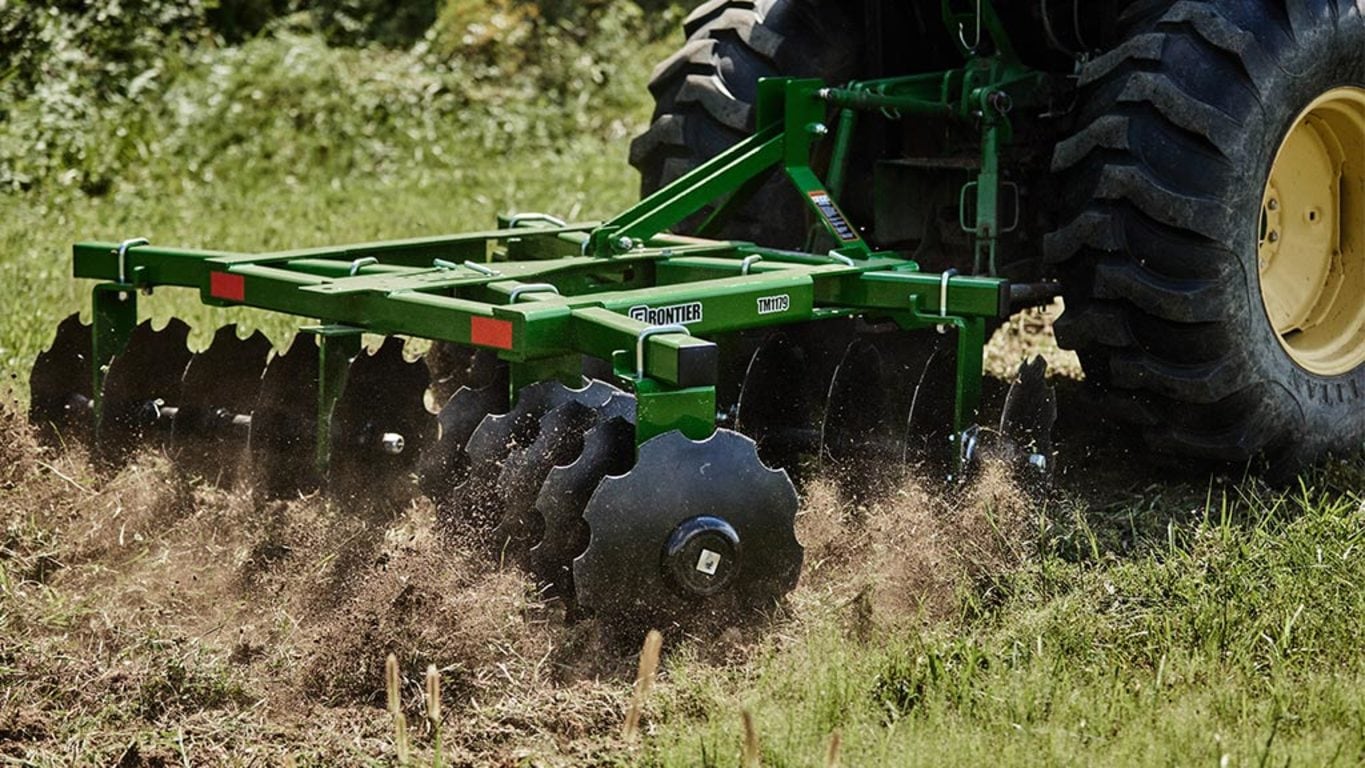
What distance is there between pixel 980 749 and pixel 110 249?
2.85 metres

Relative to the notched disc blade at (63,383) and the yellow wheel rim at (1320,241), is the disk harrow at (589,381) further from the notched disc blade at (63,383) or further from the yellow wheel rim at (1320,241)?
the yellow wheel rim at (1320,241)

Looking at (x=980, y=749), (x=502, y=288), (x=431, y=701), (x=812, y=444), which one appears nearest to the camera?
(x=431, y=701)

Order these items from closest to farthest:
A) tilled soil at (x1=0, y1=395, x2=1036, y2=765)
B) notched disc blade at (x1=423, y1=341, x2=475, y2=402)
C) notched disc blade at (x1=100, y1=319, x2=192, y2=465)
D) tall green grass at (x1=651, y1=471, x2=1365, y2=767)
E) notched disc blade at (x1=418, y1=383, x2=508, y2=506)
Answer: tall green grass at (x1=651, y1=471, x2=1365, y2=767) → tilled soil at (x1=0, y1=395, x2=1036, y2=765) → notched disc blade at (x1=418, y1=383, x2=508, y2=506) → notched disc blade at (x1=100, y1=319, x2=192, y2=465) → notched disc blade at (x1=423, y1=341, x2=475, y2=402)

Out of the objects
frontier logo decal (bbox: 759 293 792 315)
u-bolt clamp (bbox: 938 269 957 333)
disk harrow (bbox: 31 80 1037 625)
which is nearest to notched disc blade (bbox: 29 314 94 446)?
disk harrow (bbox: 31 80 1037 625)

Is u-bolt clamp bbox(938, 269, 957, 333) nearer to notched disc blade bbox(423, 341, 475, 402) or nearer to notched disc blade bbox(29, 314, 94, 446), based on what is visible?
notched disc blade bbox(423, 341, 475, 402)

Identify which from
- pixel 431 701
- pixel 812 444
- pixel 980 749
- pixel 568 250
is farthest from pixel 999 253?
pixel 431 701

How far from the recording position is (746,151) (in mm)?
5332

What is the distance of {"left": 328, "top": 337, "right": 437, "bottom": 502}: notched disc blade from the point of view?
181 inches

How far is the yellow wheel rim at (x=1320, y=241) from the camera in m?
5.23

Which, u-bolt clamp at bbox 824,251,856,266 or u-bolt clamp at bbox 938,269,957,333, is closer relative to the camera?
u-bolt clamp at bbox 938,269,957,333

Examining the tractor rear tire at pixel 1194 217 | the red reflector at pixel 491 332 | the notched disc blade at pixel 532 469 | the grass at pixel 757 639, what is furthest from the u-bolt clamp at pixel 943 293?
the red reflector at pixel 491 332

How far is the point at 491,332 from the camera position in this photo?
13.4 feet

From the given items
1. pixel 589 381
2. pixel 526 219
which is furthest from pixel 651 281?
pixel 589 381

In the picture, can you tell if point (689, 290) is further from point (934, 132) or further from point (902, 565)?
point (934, 132)
